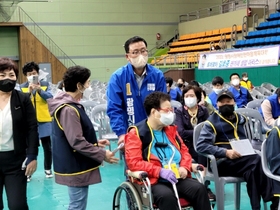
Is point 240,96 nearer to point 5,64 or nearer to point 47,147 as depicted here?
point 47,147

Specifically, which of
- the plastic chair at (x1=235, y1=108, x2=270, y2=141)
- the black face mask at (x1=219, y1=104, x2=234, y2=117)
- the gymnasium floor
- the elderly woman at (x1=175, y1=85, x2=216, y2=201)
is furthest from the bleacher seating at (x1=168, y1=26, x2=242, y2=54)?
the black face mask at (x1=219, y1=104, x2=234, y2=117)

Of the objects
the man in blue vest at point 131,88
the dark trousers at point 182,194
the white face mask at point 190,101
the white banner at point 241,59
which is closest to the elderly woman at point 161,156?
the dark trousers at point 182,194

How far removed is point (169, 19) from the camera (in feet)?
67.6

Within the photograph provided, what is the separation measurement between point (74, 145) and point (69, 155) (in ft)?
0.36

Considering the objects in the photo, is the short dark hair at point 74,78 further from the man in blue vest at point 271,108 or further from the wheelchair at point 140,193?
the man in blue vest at point 271,108

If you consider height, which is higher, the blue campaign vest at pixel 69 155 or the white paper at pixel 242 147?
the blue campaign vest at pixel 69 155

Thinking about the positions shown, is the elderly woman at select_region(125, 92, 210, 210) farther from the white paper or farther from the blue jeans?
the white paper

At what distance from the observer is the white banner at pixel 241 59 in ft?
36.3

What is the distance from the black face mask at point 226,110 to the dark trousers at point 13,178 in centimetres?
169

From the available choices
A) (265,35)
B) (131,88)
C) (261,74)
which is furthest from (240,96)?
(265,35)

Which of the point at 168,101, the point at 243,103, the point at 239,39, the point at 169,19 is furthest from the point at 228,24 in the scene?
the point at 168,101

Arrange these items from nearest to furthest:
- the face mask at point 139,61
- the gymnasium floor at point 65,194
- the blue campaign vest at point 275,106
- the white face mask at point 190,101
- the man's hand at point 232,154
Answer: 1. the face mask at point 139,61
2. the man's hand at point 232,154
3. the gymnasium floor at point 65,194
4. the white face mask at point 190,101
5. the blue campaign vest at point 275,106

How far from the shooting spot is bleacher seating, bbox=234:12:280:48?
536 inches

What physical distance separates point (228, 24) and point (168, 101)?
15.3 m
